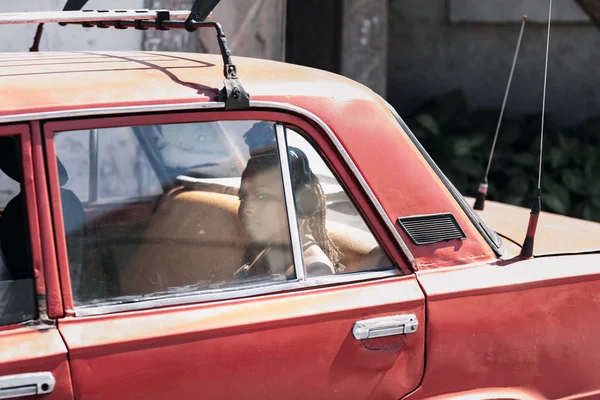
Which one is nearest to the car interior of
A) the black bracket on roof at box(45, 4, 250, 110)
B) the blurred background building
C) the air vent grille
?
the air vent grille

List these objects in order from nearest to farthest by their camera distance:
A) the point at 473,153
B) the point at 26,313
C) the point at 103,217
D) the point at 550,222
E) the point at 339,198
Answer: the point at 26,313
the point at 103,217
the point at 339,198
the point at 550,222
the point at 473,153

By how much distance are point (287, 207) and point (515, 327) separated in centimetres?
77

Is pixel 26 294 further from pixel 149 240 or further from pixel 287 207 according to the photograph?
pixel 287 207

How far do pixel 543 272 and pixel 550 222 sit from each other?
2.65 ft

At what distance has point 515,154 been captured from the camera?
327 inches

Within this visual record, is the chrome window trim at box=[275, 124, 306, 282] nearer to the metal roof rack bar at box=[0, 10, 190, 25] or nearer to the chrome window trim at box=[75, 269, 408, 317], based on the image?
the chrome window trim at box=[75, 269, 408, 317]

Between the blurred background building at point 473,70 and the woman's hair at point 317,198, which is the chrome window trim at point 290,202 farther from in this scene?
the blurred background building at point 473,70

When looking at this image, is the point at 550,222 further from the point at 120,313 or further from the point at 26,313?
the point at 26,313

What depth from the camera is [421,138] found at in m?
8.38

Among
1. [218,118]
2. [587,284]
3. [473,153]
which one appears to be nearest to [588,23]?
[473,153]

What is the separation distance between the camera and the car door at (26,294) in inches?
77.0

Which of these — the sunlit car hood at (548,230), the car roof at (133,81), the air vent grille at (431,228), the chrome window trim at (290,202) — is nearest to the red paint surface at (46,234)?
the car roof at (133,81)

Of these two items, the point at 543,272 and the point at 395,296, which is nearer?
the point at 395,296

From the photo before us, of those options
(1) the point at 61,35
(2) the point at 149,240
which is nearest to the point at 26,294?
(2) the point at 149,240
